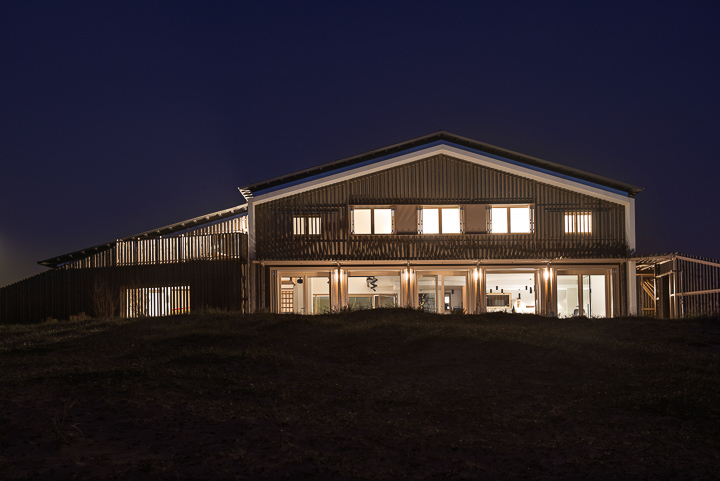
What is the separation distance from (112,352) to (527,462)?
29.5 ft

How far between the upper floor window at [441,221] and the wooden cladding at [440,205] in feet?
0.85

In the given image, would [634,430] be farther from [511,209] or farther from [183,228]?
[183,228]

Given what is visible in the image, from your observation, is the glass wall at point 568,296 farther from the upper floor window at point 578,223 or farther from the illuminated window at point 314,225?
the illuminated window at point 314,225

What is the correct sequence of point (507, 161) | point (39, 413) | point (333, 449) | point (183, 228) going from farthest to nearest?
point (183, 228) < point (507, 161) < point (39, 413) < point (333, 449)

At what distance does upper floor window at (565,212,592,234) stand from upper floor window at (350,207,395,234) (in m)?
6.92

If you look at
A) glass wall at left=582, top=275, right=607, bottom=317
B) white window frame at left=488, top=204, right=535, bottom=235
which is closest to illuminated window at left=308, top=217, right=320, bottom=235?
white window frame at left=488, top=204, right=535, bottom=235

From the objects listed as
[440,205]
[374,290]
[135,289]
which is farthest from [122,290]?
[440,205]

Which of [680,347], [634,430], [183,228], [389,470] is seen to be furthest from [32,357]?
[183,228]

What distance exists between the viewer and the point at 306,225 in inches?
952

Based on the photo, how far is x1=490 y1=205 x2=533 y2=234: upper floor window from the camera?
24312 mm

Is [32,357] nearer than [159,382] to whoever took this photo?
No

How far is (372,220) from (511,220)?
217 inches

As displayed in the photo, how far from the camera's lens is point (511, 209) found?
24469 millimetres

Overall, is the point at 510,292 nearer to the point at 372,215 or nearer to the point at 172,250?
the point at 372,215
